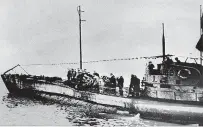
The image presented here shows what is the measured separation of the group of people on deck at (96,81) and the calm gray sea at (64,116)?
204 centimetres

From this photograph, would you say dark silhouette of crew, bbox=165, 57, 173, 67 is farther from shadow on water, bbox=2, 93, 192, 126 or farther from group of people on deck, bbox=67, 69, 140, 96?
shadow on water, bbox=2, 93, 192, 126

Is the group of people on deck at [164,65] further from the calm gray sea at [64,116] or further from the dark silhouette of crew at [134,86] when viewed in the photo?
the calm gray sea at [64,116]

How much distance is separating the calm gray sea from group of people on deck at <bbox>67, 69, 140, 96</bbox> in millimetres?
2035

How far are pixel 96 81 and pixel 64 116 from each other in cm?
582

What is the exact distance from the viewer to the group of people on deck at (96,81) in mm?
29859

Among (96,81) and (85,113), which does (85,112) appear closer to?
(85,113)

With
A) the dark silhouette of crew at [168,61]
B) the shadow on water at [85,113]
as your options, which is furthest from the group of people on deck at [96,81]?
the dark silhouette of crew at [168,61]

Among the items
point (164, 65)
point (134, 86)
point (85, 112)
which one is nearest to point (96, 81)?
point (85, 112)

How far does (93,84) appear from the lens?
34562 mm

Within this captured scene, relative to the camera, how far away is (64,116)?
99.5 feet

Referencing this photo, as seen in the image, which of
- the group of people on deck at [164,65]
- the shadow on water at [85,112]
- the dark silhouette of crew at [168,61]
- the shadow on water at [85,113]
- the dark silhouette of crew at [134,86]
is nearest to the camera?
the shadow on water at [85,113]

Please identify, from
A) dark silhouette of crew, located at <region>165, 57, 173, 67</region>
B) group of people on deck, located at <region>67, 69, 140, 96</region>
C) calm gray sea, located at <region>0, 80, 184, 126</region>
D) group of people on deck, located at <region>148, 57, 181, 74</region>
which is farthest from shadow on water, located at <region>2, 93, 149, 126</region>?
dark silhouette of crew, located at <region>165, 57, 173, 67</region>

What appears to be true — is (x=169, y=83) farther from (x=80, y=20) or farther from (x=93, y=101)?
(x=80, y=20)

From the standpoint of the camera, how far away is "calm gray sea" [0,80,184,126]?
87.5 ft
